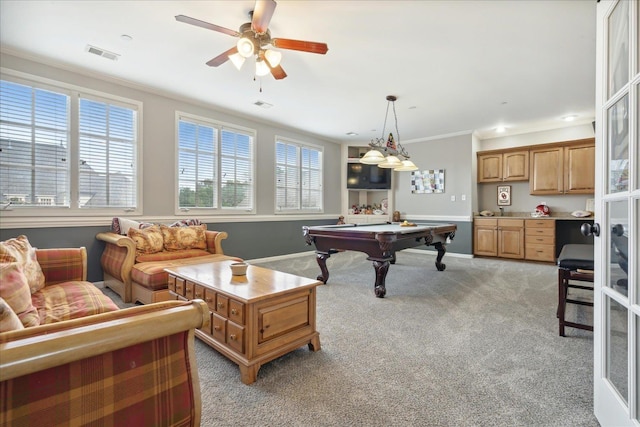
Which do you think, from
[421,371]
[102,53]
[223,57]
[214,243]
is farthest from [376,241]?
[102,53]

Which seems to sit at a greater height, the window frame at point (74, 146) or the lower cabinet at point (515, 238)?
the window frame at point (74, 146)

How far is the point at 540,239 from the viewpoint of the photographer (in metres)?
5.25

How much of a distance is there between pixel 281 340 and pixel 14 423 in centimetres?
134

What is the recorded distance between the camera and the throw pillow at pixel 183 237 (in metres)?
3.58

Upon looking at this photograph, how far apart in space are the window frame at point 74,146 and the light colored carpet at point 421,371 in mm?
2542

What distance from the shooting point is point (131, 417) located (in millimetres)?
814

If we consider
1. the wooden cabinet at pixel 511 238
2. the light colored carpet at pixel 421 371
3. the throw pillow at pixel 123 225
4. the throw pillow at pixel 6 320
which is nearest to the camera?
the throw pillow at pixel 6 320

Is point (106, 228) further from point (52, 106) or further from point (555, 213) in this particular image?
point (555, 213)

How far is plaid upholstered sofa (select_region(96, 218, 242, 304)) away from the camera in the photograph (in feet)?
9.23

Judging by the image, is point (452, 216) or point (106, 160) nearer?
point (106, 160)

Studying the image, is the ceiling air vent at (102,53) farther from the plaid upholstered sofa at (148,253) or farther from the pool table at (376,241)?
the pool table at (376,241)

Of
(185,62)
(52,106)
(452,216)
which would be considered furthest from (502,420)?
(452,216)

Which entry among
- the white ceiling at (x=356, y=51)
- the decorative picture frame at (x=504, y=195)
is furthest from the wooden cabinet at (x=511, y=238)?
the white ceiling at (x=356, y=51)

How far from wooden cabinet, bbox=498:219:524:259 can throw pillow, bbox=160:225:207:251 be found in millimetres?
5220
